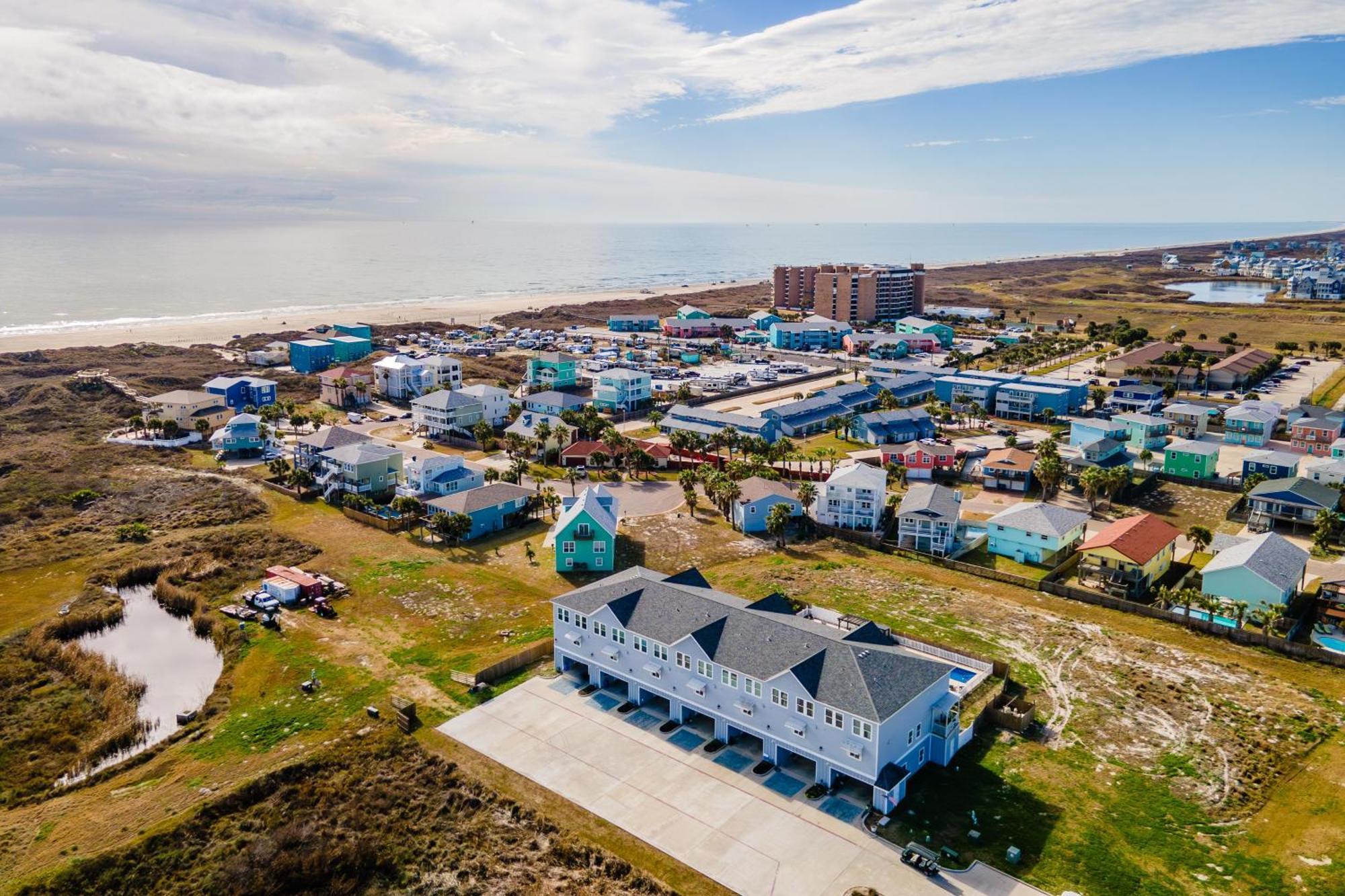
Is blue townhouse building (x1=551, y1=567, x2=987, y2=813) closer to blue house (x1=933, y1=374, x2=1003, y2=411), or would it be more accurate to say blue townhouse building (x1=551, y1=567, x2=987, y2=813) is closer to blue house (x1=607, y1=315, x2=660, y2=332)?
blue house (x1=933, y1=374, x2=1003, y2=411)

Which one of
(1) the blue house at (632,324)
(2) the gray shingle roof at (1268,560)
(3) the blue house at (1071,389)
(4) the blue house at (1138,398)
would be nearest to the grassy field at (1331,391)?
(4) the blue house at (1138,398)

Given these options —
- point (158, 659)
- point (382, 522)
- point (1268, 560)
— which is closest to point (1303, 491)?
point (1268, 560)

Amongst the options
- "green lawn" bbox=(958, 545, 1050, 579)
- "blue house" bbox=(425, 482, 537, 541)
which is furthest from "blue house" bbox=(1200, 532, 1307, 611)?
"blue house" bbox=(425, 482, 537, 541)

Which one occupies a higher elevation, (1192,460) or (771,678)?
(771,678)

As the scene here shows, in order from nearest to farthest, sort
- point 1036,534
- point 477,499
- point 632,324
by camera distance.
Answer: point 1036,534
point 477,499
point 632,324

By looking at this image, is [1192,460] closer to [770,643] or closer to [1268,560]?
[1268,560]

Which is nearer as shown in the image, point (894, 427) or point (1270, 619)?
point (1270, 619)

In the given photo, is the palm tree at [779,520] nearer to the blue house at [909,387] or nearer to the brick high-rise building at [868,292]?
the blue house at [909,387]
